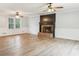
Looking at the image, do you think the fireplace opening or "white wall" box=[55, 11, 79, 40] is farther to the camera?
the fireplace opening

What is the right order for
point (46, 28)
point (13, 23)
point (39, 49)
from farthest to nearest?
point (13, 23)
point (46, 28)
point (39, 49)

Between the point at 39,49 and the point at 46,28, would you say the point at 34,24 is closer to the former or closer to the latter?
the point at 46,28

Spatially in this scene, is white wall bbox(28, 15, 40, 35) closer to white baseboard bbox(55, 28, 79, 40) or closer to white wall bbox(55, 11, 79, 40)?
white wall bbox(55, 11, 79, 40)

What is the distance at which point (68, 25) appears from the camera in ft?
24.4

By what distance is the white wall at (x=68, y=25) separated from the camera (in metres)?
6.99

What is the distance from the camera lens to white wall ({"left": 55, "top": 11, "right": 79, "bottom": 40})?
6995mm

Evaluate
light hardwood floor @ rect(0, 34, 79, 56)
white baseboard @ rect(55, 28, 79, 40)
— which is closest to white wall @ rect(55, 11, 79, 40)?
white baseboard @ rect(55, 28, 79, 40)

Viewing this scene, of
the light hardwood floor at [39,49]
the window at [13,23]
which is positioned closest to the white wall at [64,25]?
the window at [13,23]

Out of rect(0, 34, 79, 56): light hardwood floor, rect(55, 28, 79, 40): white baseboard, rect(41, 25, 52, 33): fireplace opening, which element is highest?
rect(41, 25, 52, 33): fireplace opening

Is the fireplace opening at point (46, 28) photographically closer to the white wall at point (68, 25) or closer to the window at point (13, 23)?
the white wall at point (68, 25)

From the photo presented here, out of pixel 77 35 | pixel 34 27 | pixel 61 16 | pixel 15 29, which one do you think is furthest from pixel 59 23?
pixel 15 29

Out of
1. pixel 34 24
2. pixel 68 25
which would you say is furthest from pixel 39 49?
pixel 34 24

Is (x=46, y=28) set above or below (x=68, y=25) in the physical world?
below

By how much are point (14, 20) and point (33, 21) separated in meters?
2.06
